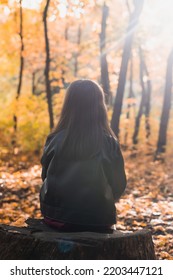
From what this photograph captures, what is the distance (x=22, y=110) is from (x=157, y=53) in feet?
39.6

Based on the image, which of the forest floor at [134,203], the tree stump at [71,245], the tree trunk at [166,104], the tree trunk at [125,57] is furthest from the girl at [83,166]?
the tree trunk at [166,104]

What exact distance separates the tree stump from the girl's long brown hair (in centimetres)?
73

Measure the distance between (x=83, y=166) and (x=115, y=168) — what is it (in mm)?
322

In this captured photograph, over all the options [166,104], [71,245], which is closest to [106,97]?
[71,245]

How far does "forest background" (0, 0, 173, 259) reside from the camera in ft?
29.9

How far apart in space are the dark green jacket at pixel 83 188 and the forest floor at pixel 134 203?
248cm

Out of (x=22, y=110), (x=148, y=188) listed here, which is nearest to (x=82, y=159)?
(x=148, y=188)

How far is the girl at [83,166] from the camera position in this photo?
3.95 m

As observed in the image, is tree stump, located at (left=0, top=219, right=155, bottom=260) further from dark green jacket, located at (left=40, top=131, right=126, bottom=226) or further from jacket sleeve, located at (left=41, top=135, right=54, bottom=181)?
jacket sleeve, located at (left=41, top=135, right=54, bottom=181)

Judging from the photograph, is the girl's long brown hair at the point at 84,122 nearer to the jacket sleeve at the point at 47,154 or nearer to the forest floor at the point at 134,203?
the jacket sleeve at the point at 47,154

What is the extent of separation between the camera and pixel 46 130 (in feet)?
63.8

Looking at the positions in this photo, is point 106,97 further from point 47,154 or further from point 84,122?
point 84,122

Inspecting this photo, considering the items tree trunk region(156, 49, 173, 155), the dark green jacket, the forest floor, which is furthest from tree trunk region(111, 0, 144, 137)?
the dark green jacket

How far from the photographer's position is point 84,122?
3.99 m
